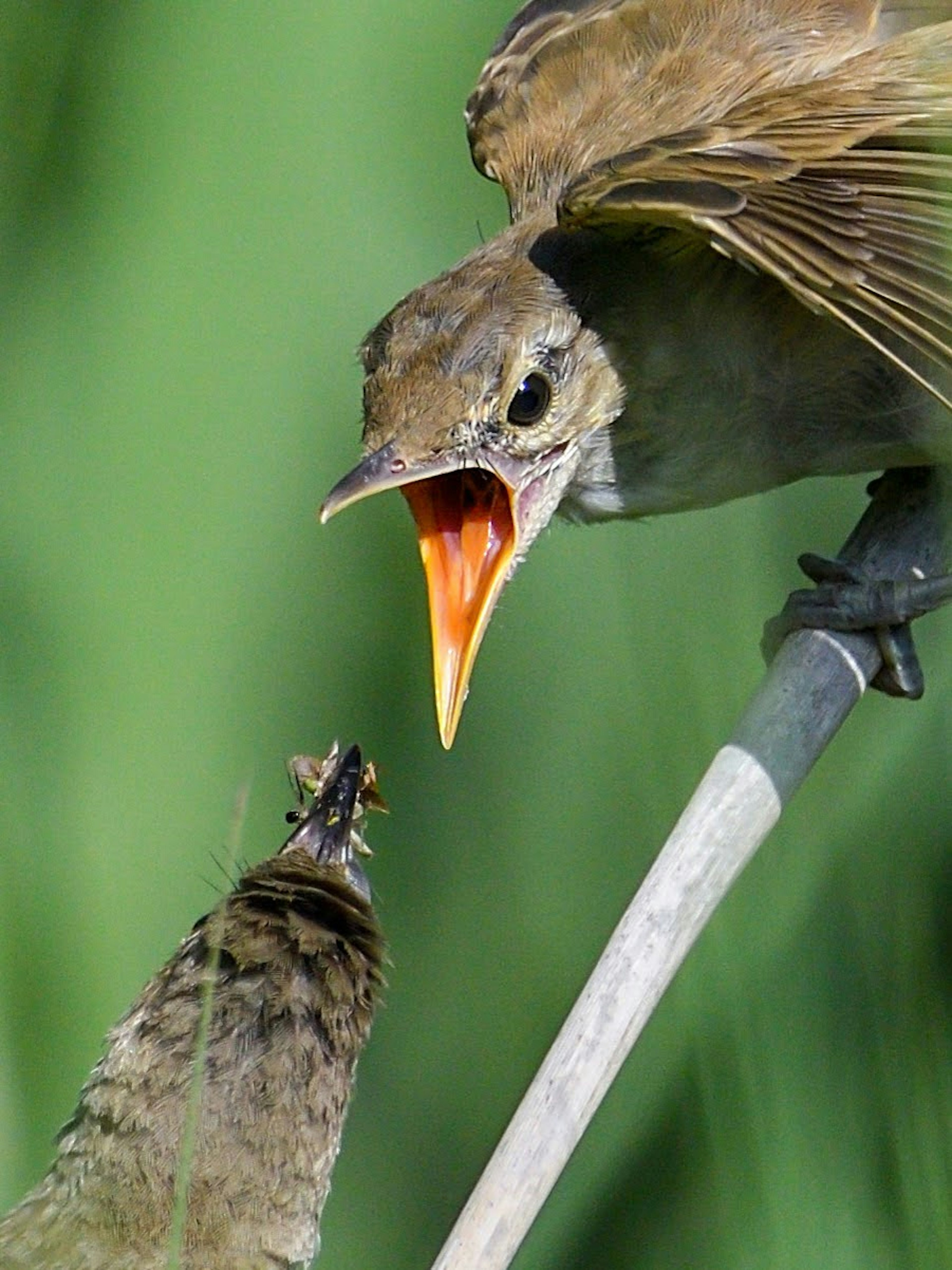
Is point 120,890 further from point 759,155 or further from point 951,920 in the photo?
point 759,155

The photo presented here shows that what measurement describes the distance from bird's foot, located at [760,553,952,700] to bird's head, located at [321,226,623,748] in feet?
0.86

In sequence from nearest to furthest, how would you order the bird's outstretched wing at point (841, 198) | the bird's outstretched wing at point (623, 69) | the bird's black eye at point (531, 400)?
the bird's outstretched wing at point (841, 198) → the bird's black eye at point (531, 400) → the bird's outstretched wing at point (623, 69)

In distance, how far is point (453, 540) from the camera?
5.82ft

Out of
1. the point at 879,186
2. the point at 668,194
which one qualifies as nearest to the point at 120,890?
the point at 668,194

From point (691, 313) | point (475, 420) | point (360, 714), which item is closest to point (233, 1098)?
point (360, 714)

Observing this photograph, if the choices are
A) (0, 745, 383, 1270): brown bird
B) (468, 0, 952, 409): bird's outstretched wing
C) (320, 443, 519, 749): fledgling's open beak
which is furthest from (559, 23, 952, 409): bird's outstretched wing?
(0, 745, 383, 1270): brown bird

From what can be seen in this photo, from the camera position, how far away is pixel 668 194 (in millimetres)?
1554

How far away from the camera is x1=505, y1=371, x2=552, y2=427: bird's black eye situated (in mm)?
1718

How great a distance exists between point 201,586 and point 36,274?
0.34 meters

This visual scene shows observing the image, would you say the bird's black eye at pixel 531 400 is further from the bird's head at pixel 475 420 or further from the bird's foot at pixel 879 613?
the bird's foot at pixel 879 613

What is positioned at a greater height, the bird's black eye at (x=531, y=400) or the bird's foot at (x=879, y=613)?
the bird's black eye at (x=531, y=400)

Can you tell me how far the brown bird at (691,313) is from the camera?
151cm

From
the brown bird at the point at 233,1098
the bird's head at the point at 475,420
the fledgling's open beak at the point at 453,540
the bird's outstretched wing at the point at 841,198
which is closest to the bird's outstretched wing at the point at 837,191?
the bird's outstretched wing at the point at 841,198

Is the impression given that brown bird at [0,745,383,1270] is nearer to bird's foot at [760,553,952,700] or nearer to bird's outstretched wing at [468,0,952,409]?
bird's foot at [760,553,952,700]
